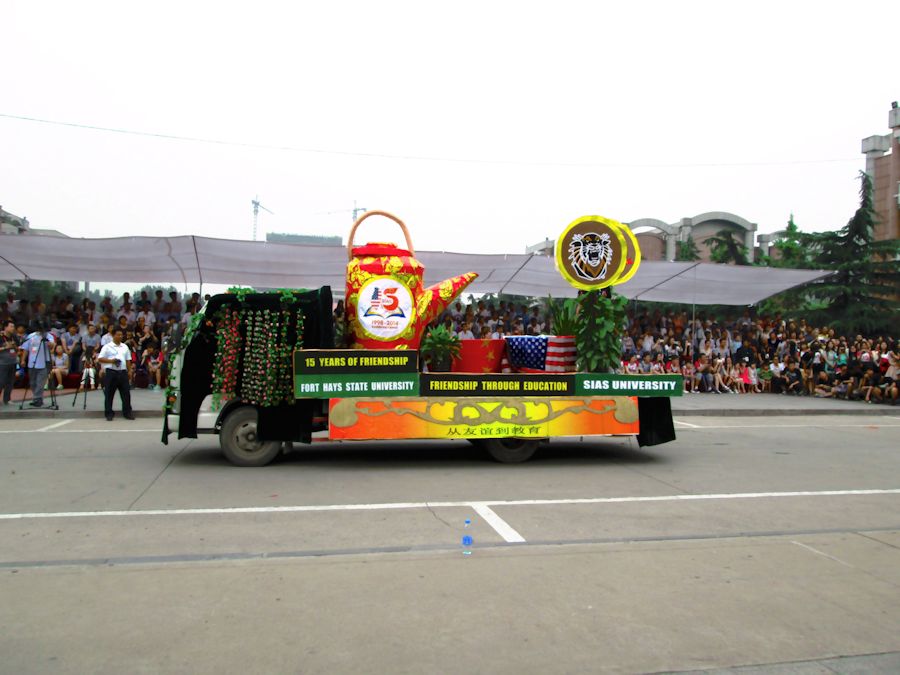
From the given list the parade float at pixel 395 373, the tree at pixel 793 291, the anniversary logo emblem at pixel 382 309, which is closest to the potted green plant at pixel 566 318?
the parade float at pixel 395 373

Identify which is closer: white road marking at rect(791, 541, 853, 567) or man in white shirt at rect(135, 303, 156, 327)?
white road marking at rect(791, 541, 853, 567)

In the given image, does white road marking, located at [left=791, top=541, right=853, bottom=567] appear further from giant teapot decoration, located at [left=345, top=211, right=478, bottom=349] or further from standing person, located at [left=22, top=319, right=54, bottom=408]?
standing person, located at [left=22, top=319, right=54, bottom=408]

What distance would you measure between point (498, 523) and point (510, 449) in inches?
→ 116

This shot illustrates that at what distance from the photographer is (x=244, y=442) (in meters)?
8.58

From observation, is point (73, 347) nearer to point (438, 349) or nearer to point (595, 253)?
point (438, 349)

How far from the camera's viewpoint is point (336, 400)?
8.45 metres

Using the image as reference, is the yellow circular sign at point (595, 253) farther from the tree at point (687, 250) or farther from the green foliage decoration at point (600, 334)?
the tree at point (687, 250)

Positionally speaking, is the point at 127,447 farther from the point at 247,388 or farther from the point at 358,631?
the point at 358,631

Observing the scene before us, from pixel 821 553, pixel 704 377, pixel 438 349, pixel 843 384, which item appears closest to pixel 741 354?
pixel 704 377

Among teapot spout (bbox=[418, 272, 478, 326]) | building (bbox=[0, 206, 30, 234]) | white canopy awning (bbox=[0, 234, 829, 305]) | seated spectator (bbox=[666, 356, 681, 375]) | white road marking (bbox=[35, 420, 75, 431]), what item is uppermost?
building (bbox=[0, 206, 30, 234])

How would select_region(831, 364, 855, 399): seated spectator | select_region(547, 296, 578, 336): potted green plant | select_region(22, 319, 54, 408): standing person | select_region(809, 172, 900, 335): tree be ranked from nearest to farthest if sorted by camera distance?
select_region(547, 296, 578, 336): potted green plant < select_region(22, 319, 54, 408): standing person < select_region(831, 364, 855, 399): seated spectator < select_region(809, 172, 900, 335): tree

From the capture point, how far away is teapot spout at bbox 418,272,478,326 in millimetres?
9297

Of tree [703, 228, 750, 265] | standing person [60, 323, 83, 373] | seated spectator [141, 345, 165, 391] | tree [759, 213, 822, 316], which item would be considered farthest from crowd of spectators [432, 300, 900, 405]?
tree [703, 228, 750, 265]

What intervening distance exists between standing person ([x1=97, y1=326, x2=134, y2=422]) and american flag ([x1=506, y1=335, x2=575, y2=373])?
23.5ft
